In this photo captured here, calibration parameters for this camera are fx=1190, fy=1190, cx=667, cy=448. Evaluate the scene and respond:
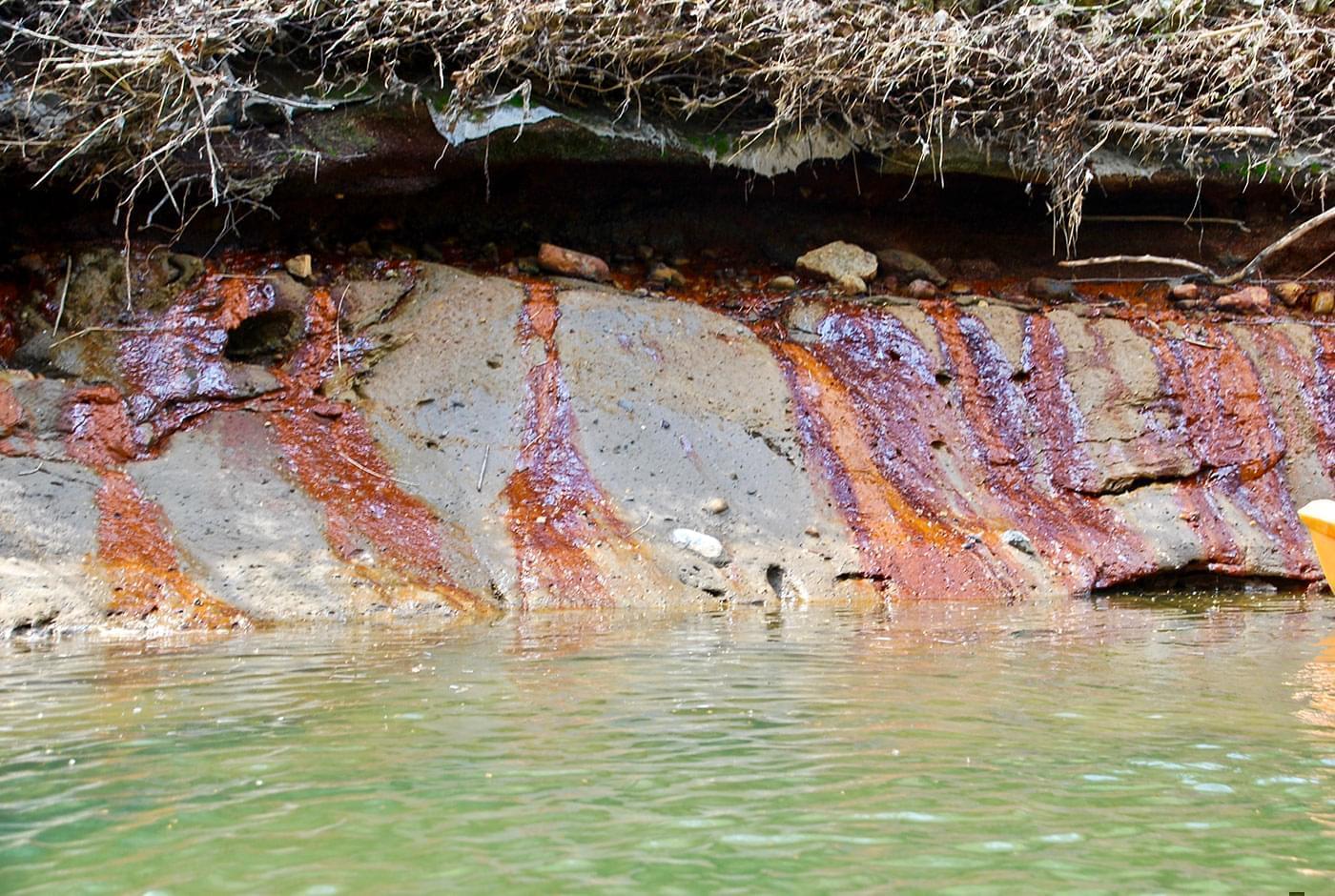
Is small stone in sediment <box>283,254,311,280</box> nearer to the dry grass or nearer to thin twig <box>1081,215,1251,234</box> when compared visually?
the dry grass

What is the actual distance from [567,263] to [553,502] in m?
2.55

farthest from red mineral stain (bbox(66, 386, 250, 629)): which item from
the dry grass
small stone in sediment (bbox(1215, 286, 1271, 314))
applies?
small stone in sediment (bbox(1215, 286, 1271, 314))

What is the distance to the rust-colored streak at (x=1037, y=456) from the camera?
743 centimetres

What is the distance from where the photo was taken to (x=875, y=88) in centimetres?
833

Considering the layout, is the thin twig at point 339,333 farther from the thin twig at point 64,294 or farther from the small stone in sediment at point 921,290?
the small stone in sediment at point 921,290

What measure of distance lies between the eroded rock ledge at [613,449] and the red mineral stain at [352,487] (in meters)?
0.02

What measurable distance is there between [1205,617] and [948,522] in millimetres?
1663

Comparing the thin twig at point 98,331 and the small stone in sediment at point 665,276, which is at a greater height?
the small stone in sediment at point 665,276

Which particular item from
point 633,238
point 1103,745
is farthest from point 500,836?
point 633,238

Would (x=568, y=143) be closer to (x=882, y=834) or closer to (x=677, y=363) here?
(x=677, y=363)

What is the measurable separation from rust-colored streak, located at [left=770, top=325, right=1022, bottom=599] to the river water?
199 cm

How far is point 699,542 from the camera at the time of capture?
22.2 ft

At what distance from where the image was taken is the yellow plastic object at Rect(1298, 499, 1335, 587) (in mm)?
6395

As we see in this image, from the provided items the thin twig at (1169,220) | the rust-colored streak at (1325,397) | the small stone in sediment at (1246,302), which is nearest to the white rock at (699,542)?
the rust-colored streak at (1325,397)
